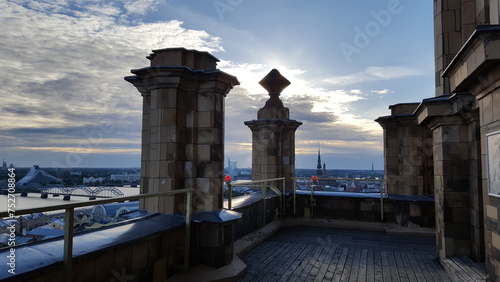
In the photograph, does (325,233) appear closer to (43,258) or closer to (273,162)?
(273,162)

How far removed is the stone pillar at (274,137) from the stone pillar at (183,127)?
14.3ft

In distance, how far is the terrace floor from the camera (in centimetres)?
529

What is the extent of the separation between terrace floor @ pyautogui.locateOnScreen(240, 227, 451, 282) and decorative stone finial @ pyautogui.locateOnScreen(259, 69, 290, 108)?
14.2 feet

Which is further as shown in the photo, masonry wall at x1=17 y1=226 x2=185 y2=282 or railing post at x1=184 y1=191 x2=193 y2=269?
railing post at x1=184 y1=191 x2=193 y2=269

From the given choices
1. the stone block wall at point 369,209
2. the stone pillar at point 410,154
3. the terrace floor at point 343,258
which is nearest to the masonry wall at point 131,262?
the terrace floor at point 343,258

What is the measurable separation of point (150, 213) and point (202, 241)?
1051 mm

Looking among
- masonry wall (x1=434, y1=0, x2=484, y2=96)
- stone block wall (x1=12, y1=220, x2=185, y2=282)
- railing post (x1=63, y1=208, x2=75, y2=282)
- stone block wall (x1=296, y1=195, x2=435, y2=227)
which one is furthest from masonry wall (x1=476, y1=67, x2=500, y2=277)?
stone block wall (x1=296, y1=195, x2=435, y2=227)

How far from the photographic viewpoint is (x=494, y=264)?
3652mm

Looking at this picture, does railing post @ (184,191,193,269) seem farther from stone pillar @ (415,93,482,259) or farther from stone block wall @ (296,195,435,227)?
stone block wall @ (296,195,435,227)

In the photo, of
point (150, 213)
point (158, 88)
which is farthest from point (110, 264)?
point (158, 88)

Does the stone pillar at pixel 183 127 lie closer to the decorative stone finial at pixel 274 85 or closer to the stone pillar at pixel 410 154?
the decorative stone finial at pixel 274 85

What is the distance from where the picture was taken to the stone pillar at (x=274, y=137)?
394 inches

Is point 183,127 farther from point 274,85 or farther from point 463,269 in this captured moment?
point 274,85

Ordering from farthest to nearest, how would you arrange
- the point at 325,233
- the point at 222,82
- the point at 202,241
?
1. the point at 325,233
2. the point at 222,82
3. the point at 202,241
